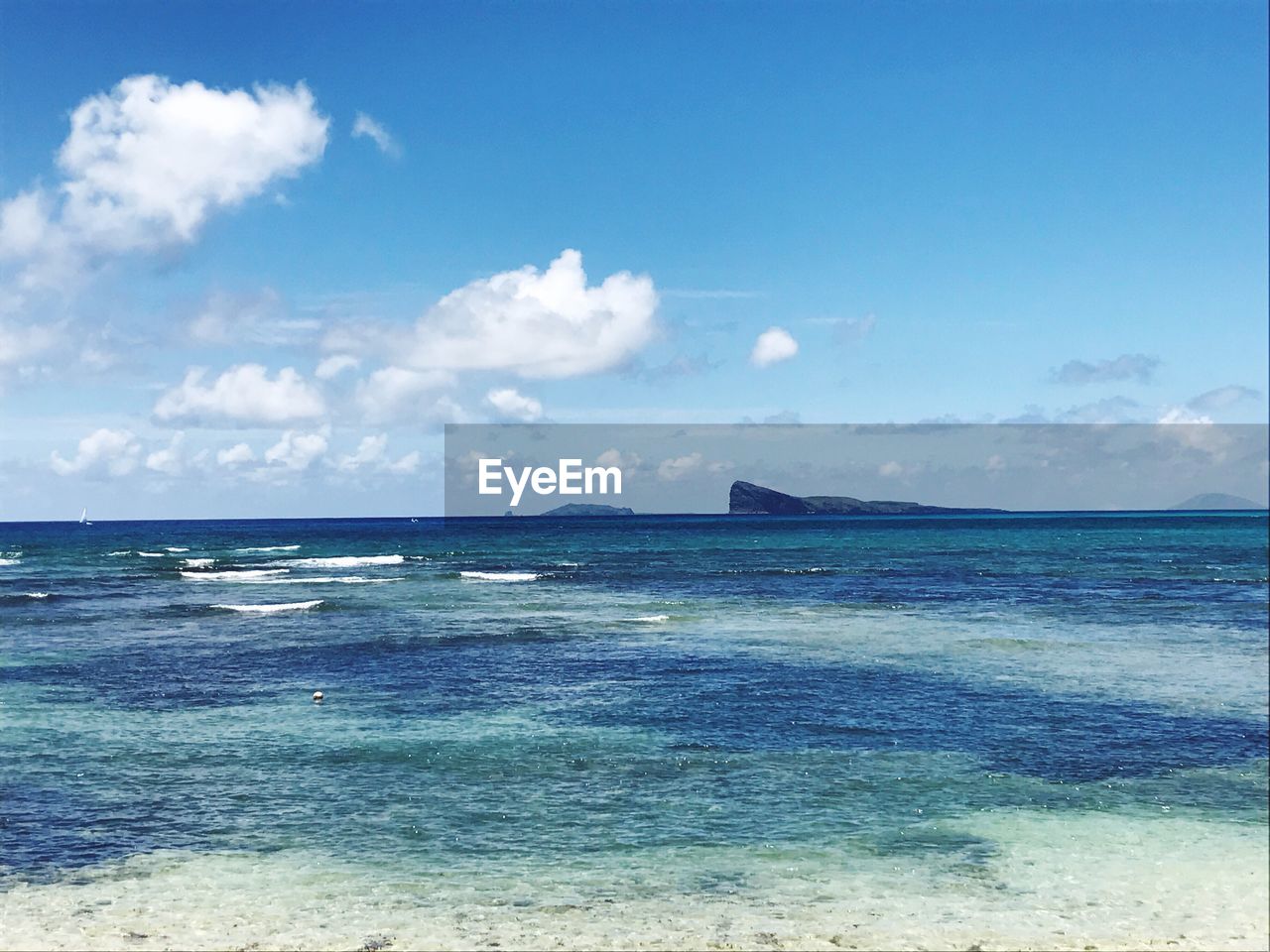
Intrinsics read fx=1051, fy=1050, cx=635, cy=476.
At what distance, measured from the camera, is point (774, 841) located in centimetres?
1375

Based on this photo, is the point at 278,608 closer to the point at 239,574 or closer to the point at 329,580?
the point at 329,580

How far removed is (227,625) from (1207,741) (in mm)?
32022

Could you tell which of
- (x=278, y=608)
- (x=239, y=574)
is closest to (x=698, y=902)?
(x=278, y=608)

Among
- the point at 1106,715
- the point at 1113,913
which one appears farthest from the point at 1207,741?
the point at 1113,913

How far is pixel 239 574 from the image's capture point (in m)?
64.2

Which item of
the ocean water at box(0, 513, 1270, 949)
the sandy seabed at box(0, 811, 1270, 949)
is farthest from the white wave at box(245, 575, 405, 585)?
the sandy seabed at box(0, 811, 1270, 949)

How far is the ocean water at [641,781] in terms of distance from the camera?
457 inches

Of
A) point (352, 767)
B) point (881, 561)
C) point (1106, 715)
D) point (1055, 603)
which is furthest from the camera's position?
point (881, 561)

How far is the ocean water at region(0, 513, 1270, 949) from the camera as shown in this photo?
1161 cm

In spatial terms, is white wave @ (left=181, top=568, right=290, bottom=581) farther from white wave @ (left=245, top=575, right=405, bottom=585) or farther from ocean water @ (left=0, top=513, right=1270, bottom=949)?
ocean water @ (left=0, top=513, right=1270, bottom=949)

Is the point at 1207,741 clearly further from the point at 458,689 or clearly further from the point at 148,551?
the point at 148,551

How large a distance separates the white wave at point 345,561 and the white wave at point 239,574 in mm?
4385

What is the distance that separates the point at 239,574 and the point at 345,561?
12.9m

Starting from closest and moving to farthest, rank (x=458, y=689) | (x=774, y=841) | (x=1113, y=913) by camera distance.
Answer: (x=1113, y=913), (x=774, y=841), (x=458, y=689)
